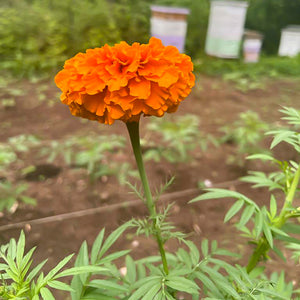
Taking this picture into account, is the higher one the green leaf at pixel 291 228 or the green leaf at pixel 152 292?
the green leaf at pixel 291 228

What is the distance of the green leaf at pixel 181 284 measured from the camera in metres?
0.72

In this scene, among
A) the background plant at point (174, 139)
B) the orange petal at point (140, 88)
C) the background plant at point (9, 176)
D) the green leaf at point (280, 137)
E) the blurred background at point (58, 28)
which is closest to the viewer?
the orange petal at point (140, 88)

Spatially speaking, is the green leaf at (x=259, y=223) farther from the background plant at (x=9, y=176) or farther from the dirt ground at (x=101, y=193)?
the background plant at (x=9, y=176)

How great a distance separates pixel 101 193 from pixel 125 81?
4.81ft

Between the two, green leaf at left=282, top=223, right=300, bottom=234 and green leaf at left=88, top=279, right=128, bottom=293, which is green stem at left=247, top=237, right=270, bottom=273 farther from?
green leaf at left=88, top=279, right=128, bottom=293

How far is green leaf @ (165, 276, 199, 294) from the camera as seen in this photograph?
0.72 meters

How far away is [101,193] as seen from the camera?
79.1 inches

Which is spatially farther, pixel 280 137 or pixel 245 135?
pixel 245 135

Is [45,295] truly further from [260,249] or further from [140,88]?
[260,249]

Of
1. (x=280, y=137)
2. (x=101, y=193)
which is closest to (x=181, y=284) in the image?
(x=280, y=137)

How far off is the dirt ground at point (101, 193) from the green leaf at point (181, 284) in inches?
18.6

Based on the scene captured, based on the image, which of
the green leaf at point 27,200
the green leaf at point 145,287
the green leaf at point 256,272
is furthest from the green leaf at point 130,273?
the green leaf at point 27,200

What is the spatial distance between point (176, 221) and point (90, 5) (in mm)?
3247

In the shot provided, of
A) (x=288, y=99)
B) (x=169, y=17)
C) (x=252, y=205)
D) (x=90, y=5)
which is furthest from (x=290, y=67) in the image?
(x=252, y=205)
